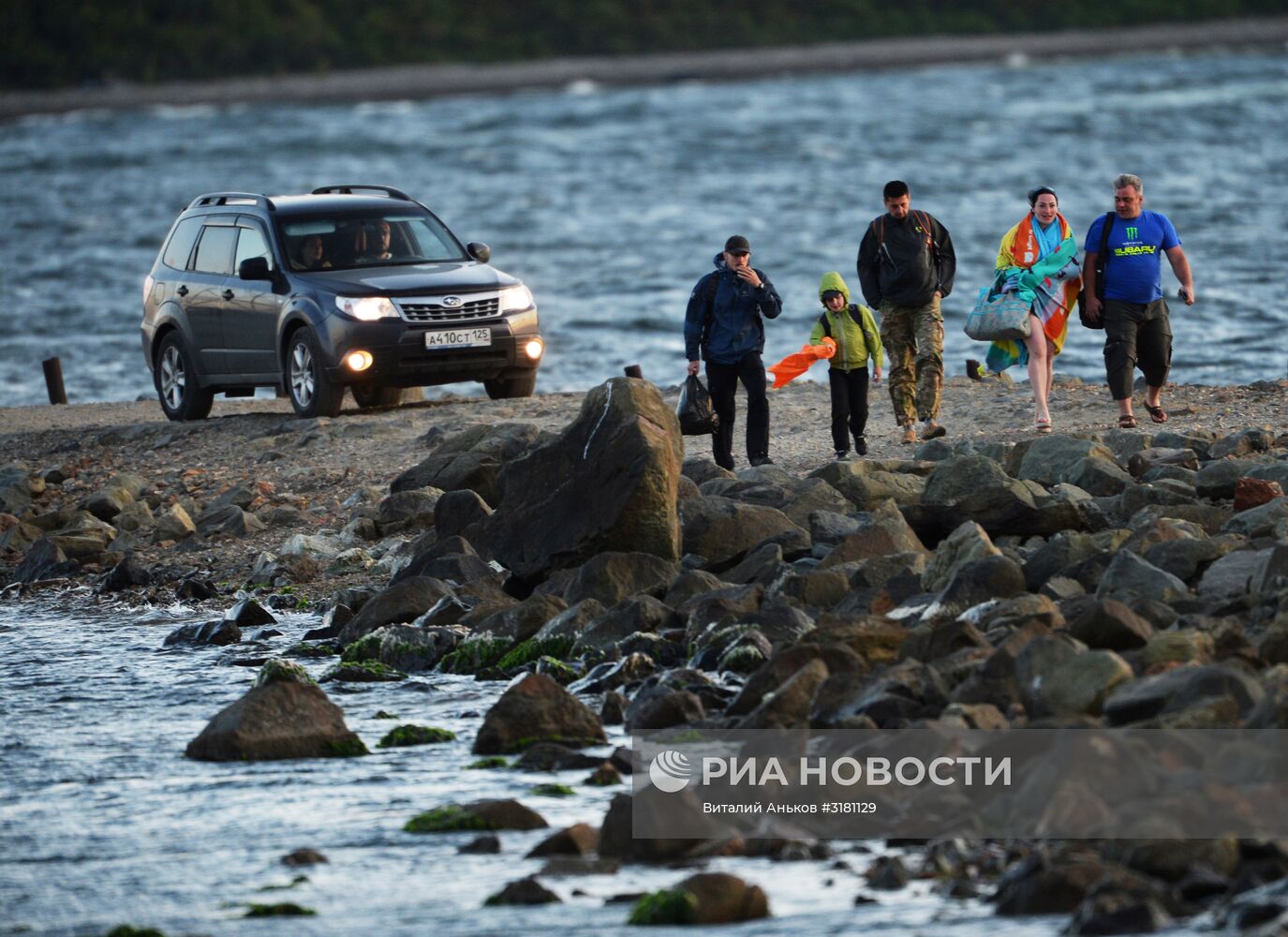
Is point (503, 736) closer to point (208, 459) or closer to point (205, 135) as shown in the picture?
point (208, 459)

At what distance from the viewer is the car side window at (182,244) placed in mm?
19234

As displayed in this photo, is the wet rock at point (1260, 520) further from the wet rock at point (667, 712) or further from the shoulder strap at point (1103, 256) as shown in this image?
the wet rock at point (667, 712)

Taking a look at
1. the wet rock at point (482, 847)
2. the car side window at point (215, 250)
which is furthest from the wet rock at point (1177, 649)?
the car side window at point (215, 250)

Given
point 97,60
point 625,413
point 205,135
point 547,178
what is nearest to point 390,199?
point 625,413

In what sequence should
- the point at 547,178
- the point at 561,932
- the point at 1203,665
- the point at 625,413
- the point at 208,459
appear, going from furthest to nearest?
the point at 547,178
the point at 208,459
the point at 625,413
the point at 1203,665
the point at 561,932

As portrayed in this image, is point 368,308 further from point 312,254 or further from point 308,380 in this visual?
point 312,254

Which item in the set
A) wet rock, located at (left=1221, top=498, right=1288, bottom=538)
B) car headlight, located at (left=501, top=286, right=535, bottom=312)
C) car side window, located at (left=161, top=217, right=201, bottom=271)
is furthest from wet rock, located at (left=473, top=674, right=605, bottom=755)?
car side window, located at (left=161, top=217, right=201, bottom=271)

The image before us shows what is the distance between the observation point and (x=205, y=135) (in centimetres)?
8138

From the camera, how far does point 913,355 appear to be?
1488cm

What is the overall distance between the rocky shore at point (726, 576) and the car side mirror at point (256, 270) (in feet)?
3.80

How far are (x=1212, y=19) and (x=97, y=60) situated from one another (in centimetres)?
5283

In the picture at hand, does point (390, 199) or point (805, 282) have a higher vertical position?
point (390, 199)

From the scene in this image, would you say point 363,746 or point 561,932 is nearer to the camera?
point 561,932

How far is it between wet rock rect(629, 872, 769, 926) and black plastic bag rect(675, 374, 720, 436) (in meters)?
6.77
